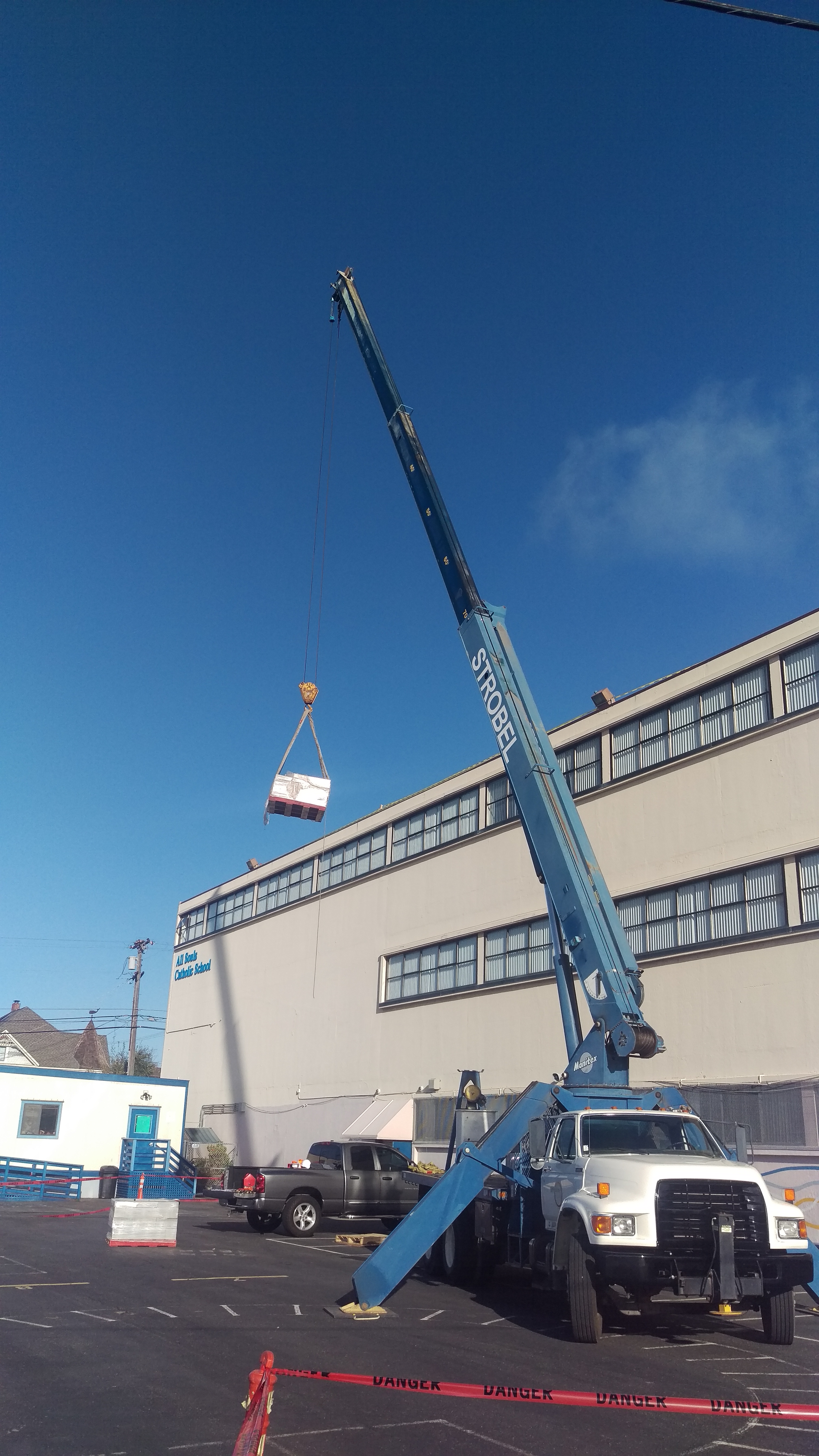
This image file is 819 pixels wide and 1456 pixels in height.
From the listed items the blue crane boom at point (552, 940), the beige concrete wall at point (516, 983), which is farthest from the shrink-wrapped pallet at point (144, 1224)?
the beige concrete wall at point (516, 983)

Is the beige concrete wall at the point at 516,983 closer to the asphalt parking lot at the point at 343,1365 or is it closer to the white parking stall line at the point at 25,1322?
the asphalt parking lot at the point at 343,1365

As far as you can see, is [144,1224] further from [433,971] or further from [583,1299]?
[433,971]

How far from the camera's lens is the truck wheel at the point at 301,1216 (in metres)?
19.3

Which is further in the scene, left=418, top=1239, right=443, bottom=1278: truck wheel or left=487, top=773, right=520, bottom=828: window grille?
left=487, top=773, right=520, bottom=828: window grille

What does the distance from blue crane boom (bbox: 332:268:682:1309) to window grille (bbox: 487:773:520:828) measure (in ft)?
41.7

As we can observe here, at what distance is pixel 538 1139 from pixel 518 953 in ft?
56.9

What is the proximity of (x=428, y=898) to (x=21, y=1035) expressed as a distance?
65.7m

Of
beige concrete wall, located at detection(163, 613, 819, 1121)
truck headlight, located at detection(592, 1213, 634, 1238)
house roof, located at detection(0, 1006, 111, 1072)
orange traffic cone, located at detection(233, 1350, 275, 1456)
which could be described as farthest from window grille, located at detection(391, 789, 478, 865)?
house roof, located at detection(0, 1006, 111, 1072)

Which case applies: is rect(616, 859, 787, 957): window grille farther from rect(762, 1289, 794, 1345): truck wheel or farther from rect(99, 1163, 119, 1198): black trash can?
rect(99, 1163, 119, 1198): black trash can

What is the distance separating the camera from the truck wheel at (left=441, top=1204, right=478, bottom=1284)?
1323 centimetres

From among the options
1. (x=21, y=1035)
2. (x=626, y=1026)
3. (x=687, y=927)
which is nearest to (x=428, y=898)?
(x=687, y=927)

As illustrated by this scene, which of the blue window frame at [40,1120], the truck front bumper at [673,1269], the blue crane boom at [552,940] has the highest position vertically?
the blue crane boom at [552,940]

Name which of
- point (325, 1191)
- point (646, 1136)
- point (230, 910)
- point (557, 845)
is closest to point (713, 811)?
point (557, 845)

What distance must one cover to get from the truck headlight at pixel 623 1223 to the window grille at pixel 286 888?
103 feet
